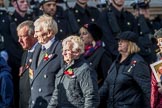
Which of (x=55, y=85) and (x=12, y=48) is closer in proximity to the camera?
(x=55, y=85)

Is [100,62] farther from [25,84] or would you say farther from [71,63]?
[71,63]

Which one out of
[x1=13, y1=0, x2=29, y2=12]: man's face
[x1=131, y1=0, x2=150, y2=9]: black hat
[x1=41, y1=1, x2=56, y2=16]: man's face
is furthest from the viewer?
[x1=131, y1=0, x2=150, y2=9]: black hat

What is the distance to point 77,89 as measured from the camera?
21.7 ft

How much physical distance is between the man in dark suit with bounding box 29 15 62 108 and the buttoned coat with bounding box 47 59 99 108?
0.65 feet

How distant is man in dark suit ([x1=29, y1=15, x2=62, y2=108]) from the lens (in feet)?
22.9

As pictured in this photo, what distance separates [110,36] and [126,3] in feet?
10.7

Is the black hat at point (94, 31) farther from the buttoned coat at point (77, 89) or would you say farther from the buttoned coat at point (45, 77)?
the buttoned coat at point (77, 89)

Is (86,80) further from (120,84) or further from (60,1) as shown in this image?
(60,1)

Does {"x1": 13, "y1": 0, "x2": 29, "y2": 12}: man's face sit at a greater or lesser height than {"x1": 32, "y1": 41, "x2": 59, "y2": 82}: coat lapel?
greater

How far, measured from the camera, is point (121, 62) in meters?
8.05

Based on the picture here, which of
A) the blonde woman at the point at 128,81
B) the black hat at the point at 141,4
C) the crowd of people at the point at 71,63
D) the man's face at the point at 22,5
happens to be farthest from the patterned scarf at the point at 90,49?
the black hat at the point at 141,4

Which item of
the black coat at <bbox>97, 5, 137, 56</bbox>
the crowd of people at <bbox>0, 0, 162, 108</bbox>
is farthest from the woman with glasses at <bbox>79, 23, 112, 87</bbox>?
the black coat at <bbox>97, 5, 137, 56</bbox>

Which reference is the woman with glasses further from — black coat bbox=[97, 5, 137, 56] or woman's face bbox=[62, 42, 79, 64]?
woman's face bbox=[62, 42, 79, 64]

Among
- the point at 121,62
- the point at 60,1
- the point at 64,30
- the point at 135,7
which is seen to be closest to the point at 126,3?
the point at 135,7
